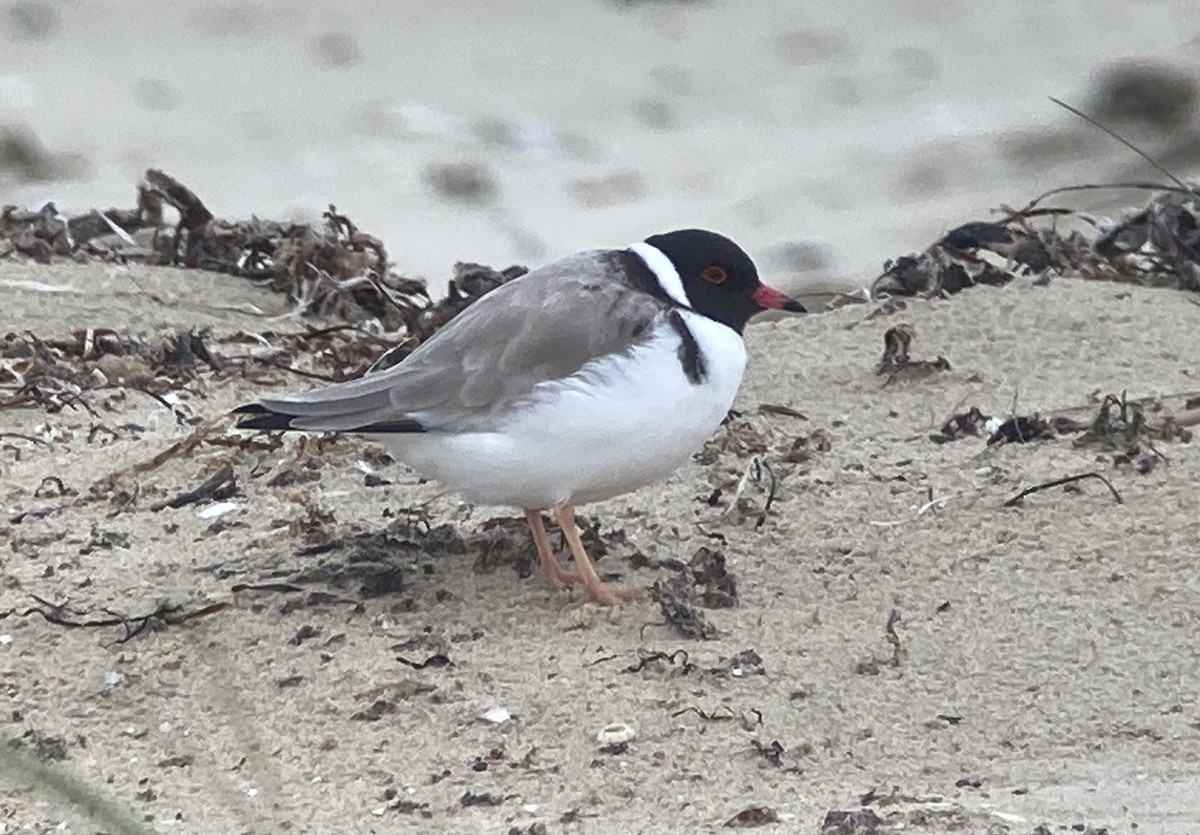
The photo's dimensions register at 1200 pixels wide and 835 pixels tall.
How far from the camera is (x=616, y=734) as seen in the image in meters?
4.02

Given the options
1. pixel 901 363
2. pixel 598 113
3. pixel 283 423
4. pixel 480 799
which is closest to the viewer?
pixel 480 799

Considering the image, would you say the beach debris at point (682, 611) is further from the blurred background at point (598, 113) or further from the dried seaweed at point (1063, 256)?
the blurred background at point (598, 113)

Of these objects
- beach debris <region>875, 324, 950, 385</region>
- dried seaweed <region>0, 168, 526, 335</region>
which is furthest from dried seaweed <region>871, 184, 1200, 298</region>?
dried seaweed <region>0, 168, 526, 335</region>

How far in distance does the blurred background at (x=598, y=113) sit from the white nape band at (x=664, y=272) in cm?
460

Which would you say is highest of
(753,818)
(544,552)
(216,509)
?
(216,509)

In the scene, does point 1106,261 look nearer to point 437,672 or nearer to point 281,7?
point 437,672

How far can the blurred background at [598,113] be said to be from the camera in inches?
410

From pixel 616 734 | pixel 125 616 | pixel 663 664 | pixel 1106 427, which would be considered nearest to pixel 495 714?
pixel 616 734

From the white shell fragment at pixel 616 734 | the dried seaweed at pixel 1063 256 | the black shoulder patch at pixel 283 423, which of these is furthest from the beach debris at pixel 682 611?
the dried seaweed at pixel 1063 256

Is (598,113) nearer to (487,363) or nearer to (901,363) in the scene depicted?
(901,363)

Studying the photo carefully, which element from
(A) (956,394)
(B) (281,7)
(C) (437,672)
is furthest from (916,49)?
(C) (437,672)

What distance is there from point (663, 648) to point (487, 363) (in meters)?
0.76

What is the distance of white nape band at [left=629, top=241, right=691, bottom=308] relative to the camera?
193 inches

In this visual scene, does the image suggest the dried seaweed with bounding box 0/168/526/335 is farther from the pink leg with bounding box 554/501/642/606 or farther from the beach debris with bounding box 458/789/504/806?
the beach debris with bounding box 458/789/504/806
